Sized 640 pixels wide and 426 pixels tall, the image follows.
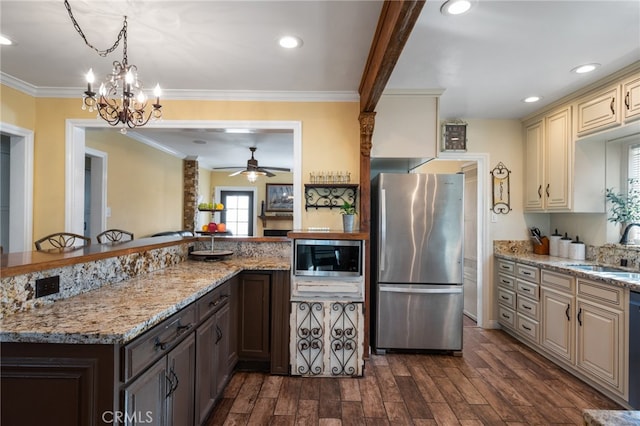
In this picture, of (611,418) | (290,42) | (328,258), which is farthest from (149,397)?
(290,42)

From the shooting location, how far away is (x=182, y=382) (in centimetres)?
156

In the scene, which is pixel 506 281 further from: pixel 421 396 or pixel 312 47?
pixel 312 47

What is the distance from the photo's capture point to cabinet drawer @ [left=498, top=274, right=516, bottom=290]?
3.46 m

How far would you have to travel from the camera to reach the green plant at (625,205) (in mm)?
2865

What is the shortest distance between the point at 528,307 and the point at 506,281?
1.38 feet

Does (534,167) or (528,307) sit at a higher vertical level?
(534,167)

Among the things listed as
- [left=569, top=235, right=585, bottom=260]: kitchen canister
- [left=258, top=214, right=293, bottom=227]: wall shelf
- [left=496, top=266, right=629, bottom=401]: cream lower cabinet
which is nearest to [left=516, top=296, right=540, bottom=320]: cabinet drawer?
[left=496, top=266, right=629, bottom=401]: cream lower cabinet

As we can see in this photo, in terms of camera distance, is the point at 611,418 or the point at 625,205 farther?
the point at 625,205

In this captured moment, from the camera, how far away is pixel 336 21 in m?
1.99

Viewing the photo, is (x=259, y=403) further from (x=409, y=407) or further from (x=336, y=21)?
(x=336, y=21)

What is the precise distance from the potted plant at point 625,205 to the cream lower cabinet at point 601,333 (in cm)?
93

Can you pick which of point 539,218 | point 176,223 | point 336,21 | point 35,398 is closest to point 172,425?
point 35,398

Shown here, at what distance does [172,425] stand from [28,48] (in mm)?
2914

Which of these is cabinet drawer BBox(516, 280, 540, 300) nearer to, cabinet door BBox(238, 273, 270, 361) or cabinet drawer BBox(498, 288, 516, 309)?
cabinet drawer BBox(498, 288, 516, 309)
